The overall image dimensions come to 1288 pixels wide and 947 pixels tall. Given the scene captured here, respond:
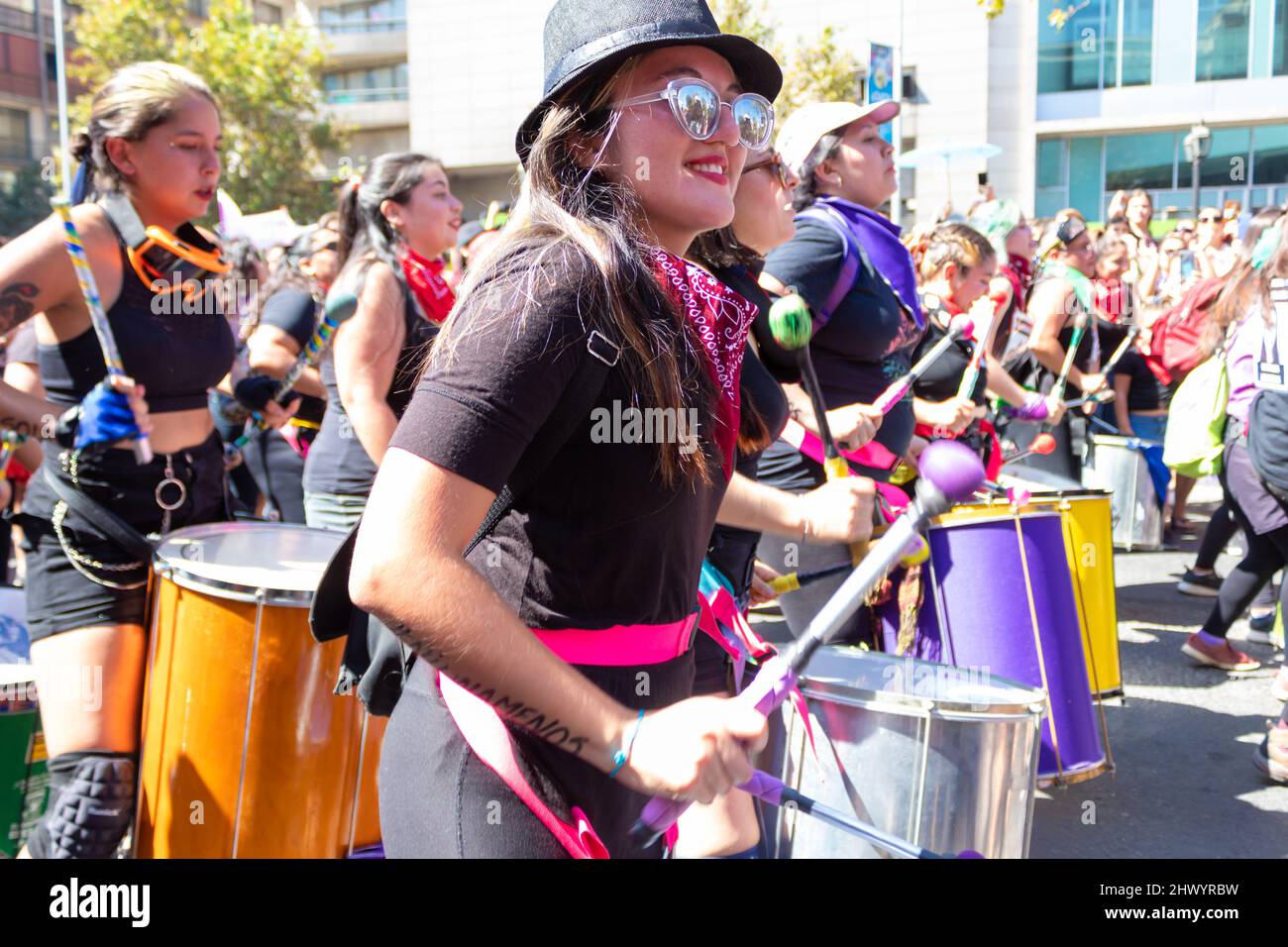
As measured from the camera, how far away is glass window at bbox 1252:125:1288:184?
→ 97.7 feet

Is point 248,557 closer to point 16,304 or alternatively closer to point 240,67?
point 16,304

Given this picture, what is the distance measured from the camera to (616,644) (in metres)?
1.53

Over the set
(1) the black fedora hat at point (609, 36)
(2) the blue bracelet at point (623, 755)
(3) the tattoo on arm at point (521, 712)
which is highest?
(1) the black fedora hat at point (609, 36)

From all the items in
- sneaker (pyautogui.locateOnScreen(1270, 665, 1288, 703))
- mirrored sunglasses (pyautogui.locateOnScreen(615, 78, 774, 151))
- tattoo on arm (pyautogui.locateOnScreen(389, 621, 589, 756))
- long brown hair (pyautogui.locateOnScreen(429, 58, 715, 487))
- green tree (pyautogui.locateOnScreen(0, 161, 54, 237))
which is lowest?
sneaker (pyautogui.locateOnScreen(1270, 665, 1288, 703))

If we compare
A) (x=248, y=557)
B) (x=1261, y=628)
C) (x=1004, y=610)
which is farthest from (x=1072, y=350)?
(x=248, y=557)

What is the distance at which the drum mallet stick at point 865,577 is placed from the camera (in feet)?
4.77

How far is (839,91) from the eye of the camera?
84.9ft

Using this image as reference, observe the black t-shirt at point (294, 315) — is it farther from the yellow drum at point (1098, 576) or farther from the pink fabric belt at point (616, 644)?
the pink fabric belt at point (616, 644)

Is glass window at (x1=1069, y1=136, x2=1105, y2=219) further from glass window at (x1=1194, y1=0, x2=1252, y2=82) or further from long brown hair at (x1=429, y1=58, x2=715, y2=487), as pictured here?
long brown hair at (x1=429, y1=58, x2=715, y2=487)

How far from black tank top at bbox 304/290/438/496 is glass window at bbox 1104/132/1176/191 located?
30494 millimetres

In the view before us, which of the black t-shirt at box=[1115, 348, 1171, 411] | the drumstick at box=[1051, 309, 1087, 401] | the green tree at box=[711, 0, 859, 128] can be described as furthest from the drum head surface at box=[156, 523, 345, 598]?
the green tree at box=[711, 0, 859, 128]

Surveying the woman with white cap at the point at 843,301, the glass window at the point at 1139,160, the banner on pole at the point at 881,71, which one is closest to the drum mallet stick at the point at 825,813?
the woman with white cap at the point at 843,301

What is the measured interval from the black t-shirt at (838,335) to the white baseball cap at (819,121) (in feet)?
1.21

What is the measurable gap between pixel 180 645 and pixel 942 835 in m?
1.80
